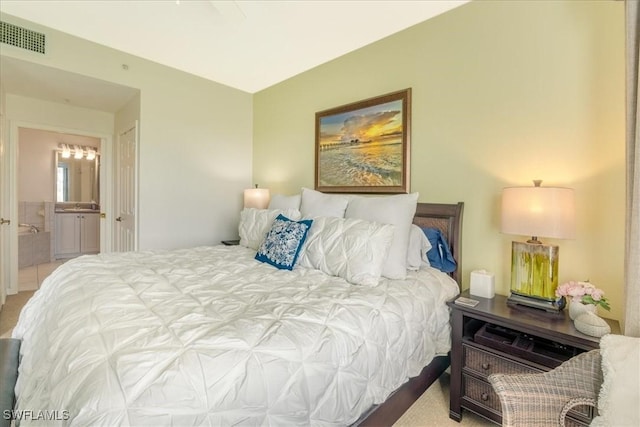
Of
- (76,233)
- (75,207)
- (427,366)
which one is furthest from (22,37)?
(75,207)

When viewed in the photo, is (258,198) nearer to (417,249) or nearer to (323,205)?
(323,205)

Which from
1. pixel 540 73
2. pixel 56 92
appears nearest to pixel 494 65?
pixel 540 73

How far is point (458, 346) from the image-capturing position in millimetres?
1726

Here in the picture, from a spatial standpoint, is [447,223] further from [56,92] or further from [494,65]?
[56,92]

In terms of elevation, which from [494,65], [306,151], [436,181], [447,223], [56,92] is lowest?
[447,223]

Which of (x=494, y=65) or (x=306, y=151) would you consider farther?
(x=306, y=151)

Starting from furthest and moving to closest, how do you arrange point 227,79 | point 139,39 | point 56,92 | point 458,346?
point 227,79 < point 56,92 < point 139,39 < point 458,346

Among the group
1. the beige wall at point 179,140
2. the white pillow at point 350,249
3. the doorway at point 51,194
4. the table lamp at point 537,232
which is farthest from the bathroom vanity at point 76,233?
the table lamp at point 537,232

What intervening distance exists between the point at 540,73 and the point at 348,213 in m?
1.50

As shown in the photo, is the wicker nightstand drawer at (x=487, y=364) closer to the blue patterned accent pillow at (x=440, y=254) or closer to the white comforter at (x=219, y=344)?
the white comforter at (x=219, y=344)

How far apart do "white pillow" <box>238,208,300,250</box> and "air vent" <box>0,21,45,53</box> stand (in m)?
2.32

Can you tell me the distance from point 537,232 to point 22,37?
412 cm

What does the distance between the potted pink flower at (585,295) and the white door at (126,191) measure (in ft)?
12.2

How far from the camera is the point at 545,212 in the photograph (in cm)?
155
